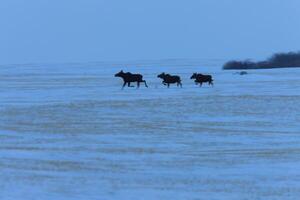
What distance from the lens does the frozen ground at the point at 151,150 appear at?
27.0 ft

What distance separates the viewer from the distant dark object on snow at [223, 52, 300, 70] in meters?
55.9

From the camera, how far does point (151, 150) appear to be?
11219 millimetres

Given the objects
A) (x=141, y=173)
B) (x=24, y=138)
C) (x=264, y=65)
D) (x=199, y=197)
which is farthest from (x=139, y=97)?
(x=264, y=65)

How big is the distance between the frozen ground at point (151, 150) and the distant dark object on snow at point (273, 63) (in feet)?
115

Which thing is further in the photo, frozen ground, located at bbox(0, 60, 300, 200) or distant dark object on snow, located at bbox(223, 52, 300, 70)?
distant dark object on snow, located at bbox(223, 52, 300, 70)

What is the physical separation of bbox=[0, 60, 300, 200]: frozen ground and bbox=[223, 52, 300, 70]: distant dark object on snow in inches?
1376

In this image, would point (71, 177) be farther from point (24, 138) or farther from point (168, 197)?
point (24, 138)

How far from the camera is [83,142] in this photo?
1220 cm

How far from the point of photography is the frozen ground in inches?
324

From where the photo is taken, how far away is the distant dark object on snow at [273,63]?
5586cm

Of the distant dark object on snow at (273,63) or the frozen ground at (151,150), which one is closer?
the frozen ground at (151,150)

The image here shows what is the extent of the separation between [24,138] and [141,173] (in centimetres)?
408

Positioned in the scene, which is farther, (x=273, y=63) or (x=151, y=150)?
(x=273, y=63)

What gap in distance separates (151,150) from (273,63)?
4981cm
